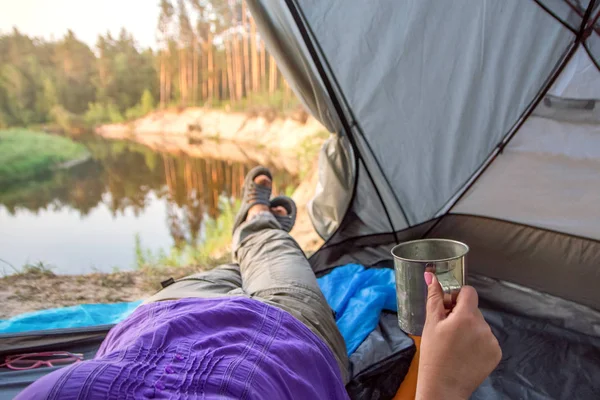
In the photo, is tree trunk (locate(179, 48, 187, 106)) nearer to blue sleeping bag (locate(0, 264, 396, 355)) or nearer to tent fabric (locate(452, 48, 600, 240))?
blue sleeping bag (locate(0, 264, 396, 355))

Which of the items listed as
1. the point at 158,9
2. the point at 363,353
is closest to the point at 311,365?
the point at 363,353

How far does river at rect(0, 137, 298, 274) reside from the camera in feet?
7.19

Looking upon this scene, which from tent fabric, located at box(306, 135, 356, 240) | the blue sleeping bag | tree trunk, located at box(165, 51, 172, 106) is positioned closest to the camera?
the blue sleeping bag

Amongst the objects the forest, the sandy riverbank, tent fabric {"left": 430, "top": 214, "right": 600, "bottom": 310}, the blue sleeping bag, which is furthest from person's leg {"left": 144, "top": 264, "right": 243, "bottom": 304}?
the sandy riverbank

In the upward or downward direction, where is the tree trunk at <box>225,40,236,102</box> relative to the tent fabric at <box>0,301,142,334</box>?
upward

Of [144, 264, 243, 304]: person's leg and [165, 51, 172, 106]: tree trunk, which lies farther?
[165, 51, 172, 106]: tree trunk

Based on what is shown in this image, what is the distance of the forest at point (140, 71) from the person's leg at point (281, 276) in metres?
1.21

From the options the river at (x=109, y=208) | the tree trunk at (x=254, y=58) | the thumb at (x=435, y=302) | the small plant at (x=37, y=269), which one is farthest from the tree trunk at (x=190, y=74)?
the thumb at (x=435, y=302)

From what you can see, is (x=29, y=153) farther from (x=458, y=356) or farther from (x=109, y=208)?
(x=458, y=356)

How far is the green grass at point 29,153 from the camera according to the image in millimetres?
2152

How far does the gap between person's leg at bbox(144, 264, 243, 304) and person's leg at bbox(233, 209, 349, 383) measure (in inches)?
1.3

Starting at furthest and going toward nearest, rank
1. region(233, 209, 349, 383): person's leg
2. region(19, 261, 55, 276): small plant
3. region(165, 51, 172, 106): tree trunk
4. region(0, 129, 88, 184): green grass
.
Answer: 1. region(165, 51, 172, 106): tree trunk
2. region(0, 129, 88, 184): green grass
3. region(19, 261, 55, 276): small plant
4. region(233, 209, 349, 383): person's leg

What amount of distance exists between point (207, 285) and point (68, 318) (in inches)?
24.7

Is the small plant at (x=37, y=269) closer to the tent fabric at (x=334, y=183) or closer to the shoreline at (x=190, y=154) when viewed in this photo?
the shoreline at (x=190, y=154)
